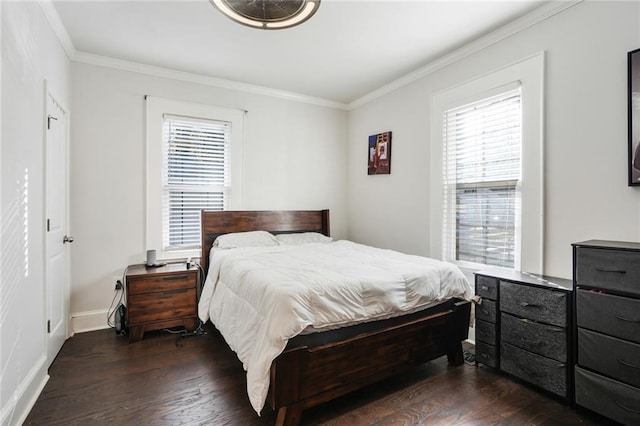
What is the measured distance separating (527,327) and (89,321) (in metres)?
3.81

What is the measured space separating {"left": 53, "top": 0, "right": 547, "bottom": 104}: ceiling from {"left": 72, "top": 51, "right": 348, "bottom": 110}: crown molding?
67 mm

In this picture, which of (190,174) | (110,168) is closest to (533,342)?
(190,174)

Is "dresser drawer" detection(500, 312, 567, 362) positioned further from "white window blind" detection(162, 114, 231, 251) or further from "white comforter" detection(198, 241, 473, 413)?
"white window blind" detection(162, 114, 231, 251)

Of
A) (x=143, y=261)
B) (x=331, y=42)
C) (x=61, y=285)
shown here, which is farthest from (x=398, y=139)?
(x=61, y=285)

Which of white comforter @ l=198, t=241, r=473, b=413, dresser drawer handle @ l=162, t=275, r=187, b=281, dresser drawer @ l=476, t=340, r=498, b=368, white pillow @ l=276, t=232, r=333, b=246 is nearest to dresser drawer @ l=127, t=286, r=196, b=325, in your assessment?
dresser drawer handle @ l=162, t=275, r=187, b=281

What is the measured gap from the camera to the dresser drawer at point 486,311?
7.71ft

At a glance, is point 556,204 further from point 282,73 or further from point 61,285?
point 61,285

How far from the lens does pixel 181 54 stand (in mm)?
3141

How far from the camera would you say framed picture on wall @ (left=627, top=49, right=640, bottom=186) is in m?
1.91

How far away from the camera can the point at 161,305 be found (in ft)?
9.89

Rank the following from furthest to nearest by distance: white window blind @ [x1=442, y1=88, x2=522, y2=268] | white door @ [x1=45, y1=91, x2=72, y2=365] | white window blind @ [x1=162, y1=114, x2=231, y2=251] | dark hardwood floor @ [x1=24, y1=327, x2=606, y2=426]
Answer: white window blind @ [x1=162, y1=114, x2=231, y2=251] < white window blind @ [x1=442, y1=88, x2=522, y2=268] < white door @ [x1=45, y1=91, x2=72, y2=365] < dark hardwood floor @ [x1=24, y1=327, x2=606, y2=426]

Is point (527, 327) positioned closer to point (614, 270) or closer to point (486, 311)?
point (486, 311)

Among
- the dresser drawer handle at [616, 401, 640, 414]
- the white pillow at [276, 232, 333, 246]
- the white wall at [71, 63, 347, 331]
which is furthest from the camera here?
the white pillow at [276, 232, 333, 246]

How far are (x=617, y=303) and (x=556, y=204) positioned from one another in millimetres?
840
